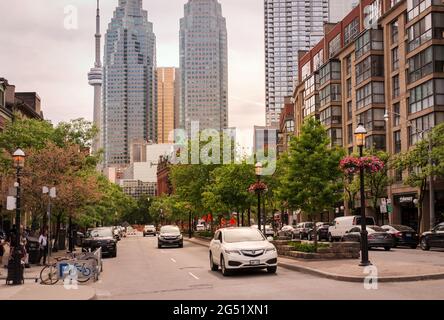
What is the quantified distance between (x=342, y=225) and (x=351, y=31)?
36.8m

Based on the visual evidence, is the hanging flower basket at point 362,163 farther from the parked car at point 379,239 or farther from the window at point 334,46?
the window at point 334,46

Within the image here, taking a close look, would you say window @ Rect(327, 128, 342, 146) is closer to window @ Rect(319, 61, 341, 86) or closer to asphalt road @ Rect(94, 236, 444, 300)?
window @ Rect(319, 61, 341, 86)

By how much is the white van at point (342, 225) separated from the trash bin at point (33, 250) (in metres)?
Answer: 21.2

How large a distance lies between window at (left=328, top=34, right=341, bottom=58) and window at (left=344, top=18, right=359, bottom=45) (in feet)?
7.48

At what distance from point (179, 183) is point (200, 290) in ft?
129

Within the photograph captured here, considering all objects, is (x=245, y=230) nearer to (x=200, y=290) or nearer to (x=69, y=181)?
(x=200, y=290)

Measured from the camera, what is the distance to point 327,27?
84.1 meters

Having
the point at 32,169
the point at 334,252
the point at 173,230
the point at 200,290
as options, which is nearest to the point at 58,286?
Answer: the point at 200,290

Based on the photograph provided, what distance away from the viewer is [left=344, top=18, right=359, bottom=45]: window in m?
70.4

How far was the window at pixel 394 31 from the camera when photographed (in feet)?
191

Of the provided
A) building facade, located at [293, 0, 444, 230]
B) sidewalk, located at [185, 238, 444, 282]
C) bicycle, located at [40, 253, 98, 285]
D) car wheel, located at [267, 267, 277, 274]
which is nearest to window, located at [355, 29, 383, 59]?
building facade, located at [293, 0, 444, 230]

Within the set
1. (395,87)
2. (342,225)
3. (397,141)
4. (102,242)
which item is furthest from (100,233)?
(395,87)

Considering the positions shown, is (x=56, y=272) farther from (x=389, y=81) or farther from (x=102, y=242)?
(x=389, y=81)

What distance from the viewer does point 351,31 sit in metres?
72.4
